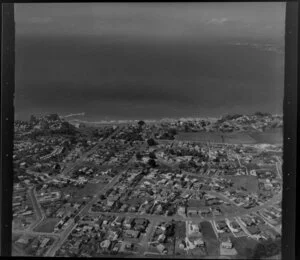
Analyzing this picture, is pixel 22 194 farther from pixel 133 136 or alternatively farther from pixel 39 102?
pixel 133 136

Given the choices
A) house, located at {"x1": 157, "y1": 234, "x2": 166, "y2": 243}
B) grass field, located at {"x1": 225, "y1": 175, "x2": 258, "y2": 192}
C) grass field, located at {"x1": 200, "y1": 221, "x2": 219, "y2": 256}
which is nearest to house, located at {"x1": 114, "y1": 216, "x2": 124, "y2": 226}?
house, located at {"x1": 157, "y1": 234, "x2": 166, "y2": 243}

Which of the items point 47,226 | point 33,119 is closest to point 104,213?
point 47,226

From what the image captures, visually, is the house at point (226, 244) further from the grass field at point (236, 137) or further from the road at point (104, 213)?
the grass field at point (236, 137)

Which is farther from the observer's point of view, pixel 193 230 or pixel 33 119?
pixel 33 119

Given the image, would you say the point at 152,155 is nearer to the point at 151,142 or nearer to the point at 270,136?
the point at 151,142

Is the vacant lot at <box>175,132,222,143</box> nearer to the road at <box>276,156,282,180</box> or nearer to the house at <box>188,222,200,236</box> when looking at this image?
the road at <box>276,156,282,180</box>

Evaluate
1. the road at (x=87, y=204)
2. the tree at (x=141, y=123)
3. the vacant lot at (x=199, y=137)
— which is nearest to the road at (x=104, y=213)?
the road at (x=87, y=204)

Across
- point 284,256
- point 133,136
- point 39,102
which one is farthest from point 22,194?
point 284,256
